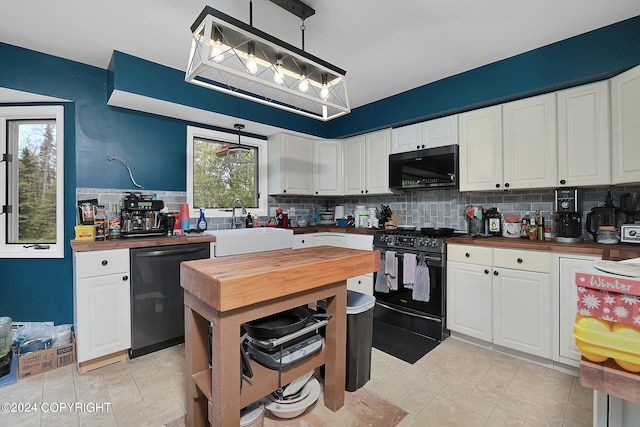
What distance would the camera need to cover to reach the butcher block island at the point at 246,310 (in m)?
1.21

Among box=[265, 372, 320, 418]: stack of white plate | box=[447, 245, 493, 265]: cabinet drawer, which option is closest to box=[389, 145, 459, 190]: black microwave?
box=[447, 245, 493, 265]: cabinet drawer

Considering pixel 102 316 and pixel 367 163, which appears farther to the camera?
pixel 367 163

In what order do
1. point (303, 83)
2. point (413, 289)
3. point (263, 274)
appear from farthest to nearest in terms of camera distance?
point (413, 289), point (303, 83), point (263, 274)

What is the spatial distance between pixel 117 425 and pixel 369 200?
3.48 meters

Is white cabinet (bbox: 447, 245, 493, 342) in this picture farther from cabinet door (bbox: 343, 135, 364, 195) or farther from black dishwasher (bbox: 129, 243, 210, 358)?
black dishwasher (bbox: 129, 243, 210, 358)

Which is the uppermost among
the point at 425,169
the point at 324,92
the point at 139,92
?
the point at 139,92

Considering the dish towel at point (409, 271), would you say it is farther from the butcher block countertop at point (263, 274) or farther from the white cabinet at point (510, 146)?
the butcher block countertop at point (263, 274)

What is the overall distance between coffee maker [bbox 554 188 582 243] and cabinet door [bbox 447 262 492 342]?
0.65 metres

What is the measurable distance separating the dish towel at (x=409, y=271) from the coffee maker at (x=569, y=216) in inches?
46.4

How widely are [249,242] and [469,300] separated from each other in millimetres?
2164

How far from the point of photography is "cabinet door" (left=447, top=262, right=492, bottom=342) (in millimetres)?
2568

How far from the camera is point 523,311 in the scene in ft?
7.82

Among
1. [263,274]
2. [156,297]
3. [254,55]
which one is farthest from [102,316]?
[254,55]

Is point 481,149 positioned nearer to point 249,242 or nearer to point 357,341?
point 357,341
